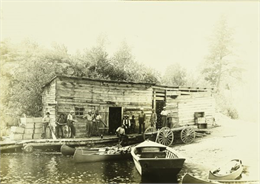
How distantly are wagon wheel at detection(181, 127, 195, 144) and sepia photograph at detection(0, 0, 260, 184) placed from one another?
0.04m

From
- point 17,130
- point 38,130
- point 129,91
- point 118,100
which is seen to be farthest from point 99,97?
point 17,130

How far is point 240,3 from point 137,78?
3624 mm

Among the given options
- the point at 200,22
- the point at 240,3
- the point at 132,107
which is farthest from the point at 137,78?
the point at 240,3

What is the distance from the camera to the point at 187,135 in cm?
870

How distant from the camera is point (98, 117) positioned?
8352mm

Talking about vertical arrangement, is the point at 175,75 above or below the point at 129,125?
above

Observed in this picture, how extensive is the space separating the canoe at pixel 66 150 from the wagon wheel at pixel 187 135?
3.09 meters

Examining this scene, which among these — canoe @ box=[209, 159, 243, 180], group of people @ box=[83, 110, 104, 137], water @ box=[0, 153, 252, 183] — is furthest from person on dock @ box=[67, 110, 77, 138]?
canoe @ box=[209, 159, 243, 180]

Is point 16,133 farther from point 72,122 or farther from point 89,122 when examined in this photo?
point 89,122

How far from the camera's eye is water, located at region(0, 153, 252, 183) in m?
7.22

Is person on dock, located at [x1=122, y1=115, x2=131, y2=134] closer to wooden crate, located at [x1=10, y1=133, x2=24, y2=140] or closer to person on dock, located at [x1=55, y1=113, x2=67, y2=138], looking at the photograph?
person on dock, located at [x1=55, y1=113, x2=67, y2=138]

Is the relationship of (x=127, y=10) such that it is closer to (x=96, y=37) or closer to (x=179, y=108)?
(x=96, y=37)

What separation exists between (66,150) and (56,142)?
0.36 m

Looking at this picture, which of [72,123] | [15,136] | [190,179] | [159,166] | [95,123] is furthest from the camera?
[95,123]
